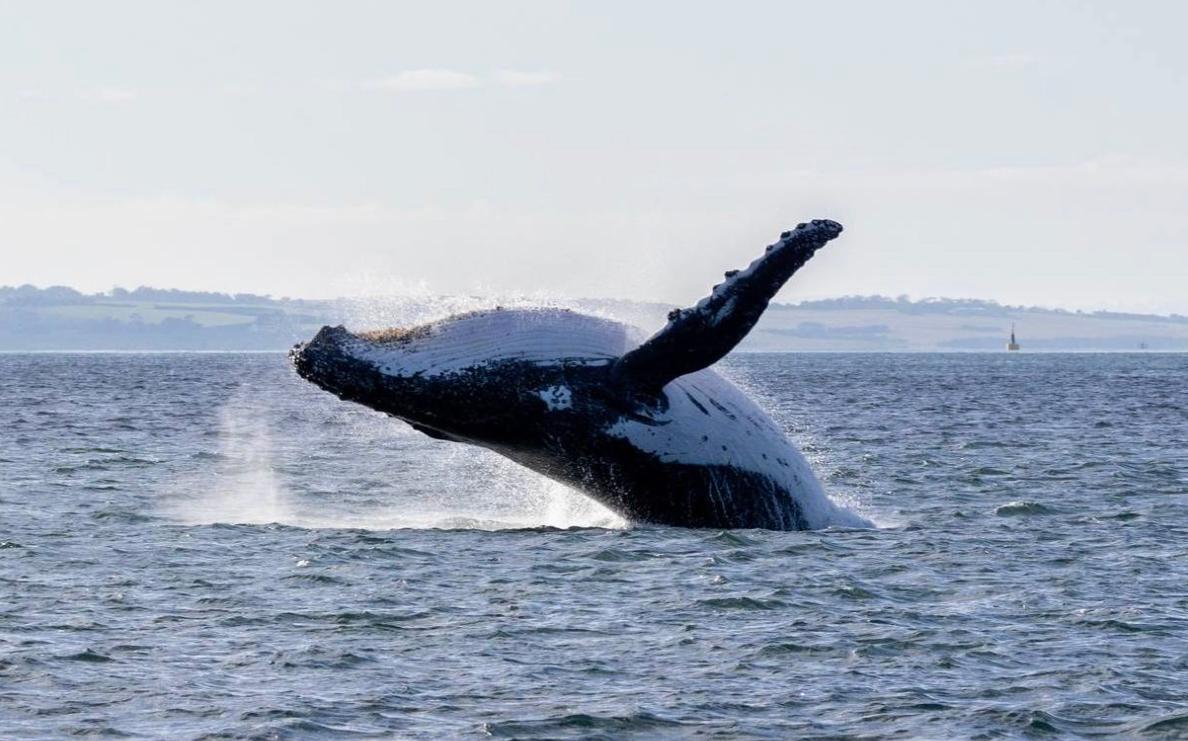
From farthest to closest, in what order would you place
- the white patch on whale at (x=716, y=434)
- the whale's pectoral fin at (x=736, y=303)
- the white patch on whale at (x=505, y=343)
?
the white patch on whale at (x=716, y=434), the white patch on whale at (x=505, y=343), the whale's pectoral fin at (x=736, y=303)

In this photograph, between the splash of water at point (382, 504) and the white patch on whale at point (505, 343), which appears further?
the splash of water at point (382, 504)

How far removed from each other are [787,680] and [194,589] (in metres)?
5.08

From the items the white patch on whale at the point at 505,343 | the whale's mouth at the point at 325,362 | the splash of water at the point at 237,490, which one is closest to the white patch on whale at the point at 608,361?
the white patch on whale at the point at 505,343

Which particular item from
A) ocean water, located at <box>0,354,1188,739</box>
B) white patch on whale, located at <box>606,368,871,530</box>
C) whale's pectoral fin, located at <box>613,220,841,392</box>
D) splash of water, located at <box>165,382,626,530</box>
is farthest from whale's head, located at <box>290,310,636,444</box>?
splash of water, located at <box>165,382,626,530</box>

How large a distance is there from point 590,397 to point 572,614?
5.14 ft

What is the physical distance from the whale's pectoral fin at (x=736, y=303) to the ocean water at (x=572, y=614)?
1.85 metres

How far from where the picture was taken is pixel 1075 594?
13859 millimetres

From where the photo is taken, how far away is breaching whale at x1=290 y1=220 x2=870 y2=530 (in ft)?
43.0

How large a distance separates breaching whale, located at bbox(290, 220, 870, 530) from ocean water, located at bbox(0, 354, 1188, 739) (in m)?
0.72

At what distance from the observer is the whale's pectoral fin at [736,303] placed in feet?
40.4

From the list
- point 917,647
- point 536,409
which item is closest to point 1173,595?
point 917,647

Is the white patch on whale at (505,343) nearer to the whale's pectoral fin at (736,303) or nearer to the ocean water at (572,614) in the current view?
the whale's pectoral fin at (736,303)

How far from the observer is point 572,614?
13.0 m

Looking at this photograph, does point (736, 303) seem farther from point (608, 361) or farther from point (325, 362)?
point (325, 362)
